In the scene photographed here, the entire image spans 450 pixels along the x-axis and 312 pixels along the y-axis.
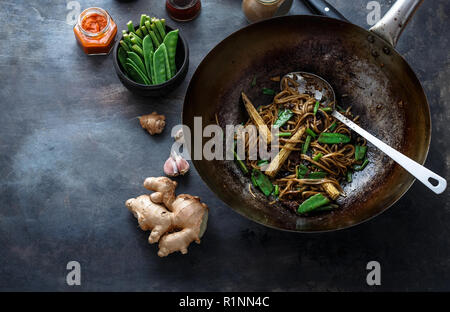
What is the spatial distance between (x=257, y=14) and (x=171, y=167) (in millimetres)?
1225

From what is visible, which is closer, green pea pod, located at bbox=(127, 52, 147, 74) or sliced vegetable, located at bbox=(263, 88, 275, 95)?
green pea pod, located at bbox=(127, 52, 147, 74)

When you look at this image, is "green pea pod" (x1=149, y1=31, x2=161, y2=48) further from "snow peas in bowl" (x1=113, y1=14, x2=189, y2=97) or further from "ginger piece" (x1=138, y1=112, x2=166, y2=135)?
"ginger piece" (x1=138, y1=112, x2=166, y2=135)

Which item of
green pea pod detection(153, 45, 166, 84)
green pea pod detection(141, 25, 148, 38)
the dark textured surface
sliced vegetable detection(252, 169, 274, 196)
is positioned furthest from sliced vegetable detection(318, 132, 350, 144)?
green pea pod detection(141, 25, 148, 38)

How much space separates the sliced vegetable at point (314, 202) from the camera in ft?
8.60

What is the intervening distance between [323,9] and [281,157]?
109 cm

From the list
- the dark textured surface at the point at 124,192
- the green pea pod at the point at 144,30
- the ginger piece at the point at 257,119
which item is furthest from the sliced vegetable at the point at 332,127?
the green pea pod at the point at 144,30

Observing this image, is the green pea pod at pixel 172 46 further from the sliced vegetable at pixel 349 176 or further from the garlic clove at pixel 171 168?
the sliced vegetable at pixel 349 176

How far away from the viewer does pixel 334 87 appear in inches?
114

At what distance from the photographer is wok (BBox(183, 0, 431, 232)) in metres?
2.51

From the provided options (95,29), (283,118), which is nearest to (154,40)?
(95,29)

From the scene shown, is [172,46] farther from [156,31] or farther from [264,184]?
[264,184]

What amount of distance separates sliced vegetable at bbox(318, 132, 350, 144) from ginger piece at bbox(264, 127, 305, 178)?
14cm

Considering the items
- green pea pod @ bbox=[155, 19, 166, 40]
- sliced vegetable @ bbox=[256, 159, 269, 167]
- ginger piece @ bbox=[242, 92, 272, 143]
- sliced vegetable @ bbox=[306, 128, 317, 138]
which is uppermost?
green pea pod @ bbox=[155, 19, 166, 40]
